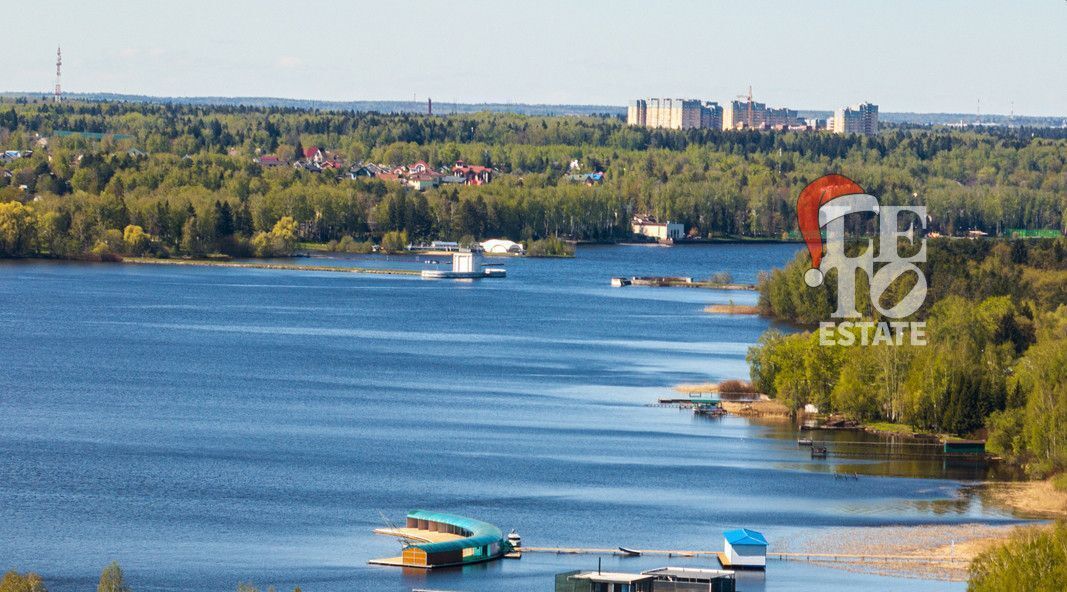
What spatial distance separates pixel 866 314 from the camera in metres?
42.2

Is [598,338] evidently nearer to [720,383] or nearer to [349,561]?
[720,383]

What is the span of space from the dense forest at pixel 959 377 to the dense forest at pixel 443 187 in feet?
121

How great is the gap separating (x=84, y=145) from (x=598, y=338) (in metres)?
53.3

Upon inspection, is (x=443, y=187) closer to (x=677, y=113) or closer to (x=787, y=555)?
(x=787, y=555)

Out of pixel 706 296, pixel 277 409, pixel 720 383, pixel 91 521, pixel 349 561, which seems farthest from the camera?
pixel 706 296

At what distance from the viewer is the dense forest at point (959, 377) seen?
1067 inches

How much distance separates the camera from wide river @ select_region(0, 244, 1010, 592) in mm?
20641

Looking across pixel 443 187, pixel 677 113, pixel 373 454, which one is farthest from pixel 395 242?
pixel 677 113

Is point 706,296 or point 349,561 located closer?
point 349,561

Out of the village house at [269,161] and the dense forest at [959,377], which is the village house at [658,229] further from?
the dense forest at [959,377]

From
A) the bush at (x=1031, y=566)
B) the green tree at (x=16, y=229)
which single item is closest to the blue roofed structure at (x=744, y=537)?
the bush at (x=1031, y=566)

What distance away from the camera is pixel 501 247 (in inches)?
3167

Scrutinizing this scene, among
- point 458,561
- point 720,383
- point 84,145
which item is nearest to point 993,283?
point 720,383

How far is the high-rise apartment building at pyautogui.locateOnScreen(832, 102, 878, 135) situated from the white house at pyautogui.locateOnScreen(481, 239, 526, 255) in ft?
303
